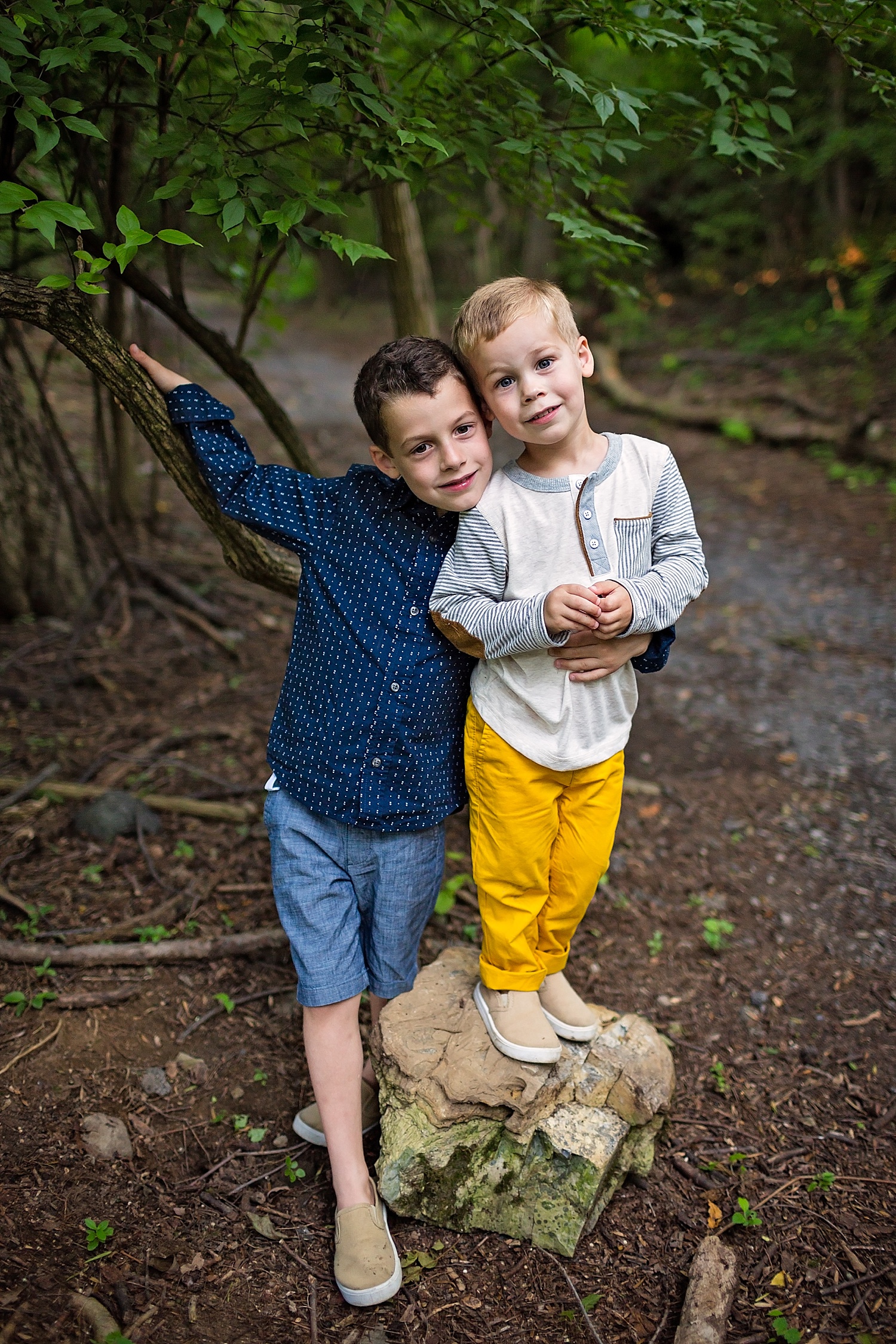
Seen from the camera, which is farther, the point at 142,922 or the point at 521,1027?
the point at 142,922

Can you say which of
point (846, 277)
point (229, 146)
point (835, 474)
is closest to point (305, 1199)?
point (229, 146)

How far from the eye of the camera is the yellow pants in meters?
2.07

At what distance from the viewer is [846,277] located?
969 cm

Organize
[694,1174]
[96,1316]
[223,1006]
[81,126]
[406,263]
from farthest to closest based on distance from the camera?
[406,263], [223,1006], [694,1174], [96,1316], [81,126]

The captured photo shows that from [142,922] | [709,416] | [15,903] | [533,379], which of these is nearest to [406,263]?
[533,379]

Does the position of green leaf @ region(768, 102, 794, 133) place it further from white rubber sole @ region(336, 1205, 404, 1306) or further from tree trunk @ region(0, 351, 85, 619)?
tree trunk @ region(0, 351, 85, 619)

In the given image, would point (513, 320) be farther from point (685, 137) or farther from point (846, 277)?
point (846, 277)

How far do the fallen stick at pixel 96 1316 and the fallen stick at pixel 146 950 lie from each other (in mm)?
973

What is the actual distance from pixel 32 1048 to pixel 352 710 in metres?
1.33

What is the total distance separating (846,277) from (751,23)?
28.9 ft

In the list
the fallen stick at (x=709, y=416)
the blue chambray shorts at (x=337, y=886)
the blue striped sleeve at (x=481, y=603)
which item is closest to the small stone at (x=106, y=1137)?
the blue chambray shorts at (x=337, y=886)

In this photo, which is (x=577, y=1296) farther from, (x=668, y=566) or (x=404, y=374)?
(x=404, y=374)

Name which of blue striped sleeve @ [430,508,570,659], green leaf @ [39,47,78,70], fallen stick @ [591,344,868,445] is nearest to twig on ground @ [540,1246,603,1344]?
blue striped sleeve @ [430,508,570,659]

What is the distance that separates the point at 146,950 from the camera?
271 cm
